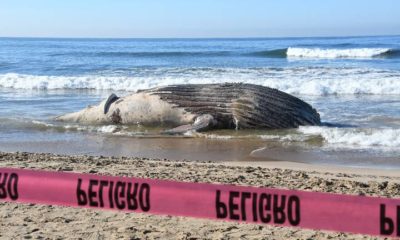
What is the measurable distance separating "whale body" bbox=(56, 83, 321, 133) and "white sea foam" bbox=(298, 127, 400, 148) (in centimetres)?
61

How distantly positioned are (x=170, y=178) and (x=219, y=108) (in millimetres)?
4068

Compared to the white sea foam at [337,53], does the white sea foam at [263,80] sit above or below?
below

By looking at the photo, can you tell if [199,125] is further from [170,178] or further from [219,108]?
[170,178]

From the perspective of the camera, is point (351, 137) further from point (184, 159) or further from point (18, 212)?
point (18, 212)

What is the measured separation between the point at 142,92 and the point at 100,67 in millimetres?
18284

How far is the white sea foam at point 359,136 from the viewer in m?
8.58

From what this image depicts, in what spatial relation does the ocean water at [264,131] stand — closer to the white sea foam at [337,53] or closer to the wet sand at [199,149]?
the wet sand at [199,149]

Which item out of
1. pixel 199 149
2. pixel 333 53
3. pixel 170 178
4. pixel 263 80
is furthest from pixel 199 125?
pixel 333 53

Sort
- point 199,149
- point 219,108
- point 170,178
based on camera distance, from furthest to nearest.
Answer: point 219,108 → point 199,149 → point 170,178

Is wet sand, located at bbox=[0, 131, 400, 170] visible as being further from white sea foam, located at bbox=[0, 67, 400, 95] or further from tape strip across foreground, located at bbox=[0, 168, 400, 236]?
white sea foam, located at bbox=[0, 67, 400, 95]

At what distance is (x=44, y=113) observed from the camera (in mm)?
12133

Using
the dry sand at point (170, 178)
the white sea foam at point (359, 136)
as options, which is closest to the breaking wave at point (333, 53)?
the white sea foam at point (359, 136)

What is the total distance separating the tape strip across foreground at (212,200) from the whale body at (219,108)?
22.2 ft

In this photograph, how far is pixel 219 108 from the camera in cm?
980
